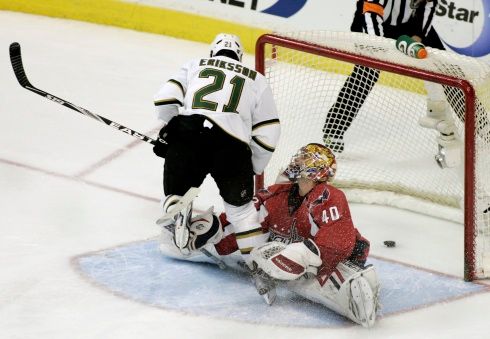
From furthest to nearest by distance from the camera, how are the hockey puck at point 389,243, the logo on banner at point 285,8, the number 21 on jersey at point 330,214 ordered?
the logo on banner at point 285,8 < the hockey puck at point 389,243 < the number 21 on jersey at point 330,214

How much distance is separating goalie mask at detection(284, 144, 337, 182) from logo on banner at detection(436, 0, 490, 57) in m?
1.93

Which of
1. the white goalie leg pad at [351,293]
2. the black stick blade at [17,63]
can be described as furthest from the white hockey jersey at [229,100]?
the black stick blade at [17,63]

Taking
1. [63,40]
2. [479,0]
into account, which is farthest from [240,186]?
[63,40]

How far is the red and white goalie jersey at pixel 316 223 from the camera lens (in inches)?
150

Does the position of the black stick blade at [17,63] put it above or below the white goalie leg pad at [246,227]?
above

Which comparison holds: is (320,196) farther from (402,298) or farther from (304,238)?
(402,298)

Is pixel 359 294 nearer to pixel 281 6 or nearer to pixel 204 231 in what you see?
pixel 204 231

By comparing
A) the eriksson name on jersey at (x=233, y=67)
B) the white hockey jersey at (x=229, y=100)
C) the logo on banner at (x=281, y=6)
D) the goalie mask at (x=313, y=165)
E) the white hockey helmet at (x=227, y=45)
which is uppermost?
the white hockey helmet at (x=227, y=45)

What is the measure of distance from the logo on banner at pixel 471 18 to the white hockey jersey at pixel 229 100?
6.22ft

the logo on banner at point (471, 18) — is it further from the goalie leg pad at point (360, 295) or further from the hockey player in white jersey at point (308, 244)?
the goalie leg pad at point (360, 295)

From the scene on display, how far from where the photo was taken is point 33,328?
3.72 m

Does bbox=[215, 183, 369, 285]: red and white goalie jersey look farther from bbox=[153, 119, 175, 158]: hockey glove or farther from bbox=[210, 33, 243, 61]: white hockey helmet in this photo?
bbox=[210, 33, 243, 61]: white hockey helmet

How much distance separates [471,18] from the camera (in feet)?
18.5

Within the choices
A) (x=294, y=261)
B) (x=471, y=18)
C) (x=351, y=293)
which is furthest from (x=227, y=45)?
(x=471, y=18)
